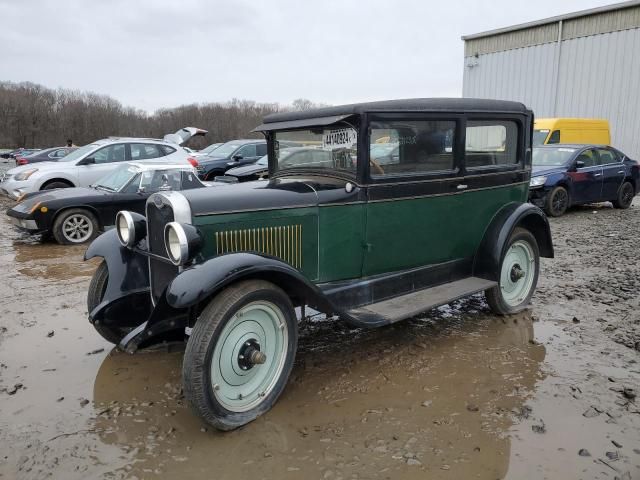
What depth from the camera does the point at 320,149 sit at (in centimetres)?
390

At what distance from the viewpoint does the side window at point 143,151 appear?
10547 millimetres

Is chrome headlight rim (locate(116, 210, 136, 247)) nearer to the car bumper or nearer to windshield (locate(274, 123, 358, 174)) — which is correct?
windshield (locate(274, 123, 358, 174))

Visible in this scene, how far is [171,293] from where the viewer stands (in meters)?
2.77

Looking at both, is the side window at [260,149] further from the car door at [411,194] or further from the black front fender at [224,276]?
the black front fender at [224,276]

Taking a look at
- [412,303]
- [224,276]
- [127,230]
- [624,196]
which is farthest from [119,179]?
[624,196]

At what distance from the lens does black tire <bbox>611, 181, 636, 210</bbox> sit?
11.7 m

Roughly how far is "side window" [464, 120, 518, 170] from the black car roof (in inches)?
5.2

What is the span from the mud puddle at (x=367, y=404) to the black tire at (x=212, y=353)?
95 millimetres

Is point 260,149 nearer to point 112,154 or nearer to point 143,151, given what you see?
point 143,151

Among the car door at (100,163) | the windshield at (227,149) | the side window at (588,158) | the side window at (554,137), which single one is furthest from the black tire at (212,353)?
the side window at (554,137)

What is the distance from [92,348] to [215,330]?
1.84m

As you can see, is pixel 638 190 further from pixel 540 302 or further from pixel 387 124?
pixel 387 124

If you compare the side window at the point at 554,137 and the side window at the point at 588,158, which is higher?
the side window at the point at 554,137

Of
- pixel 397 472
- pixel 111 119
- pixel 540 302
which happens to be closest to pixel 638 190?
pixel 540 302
